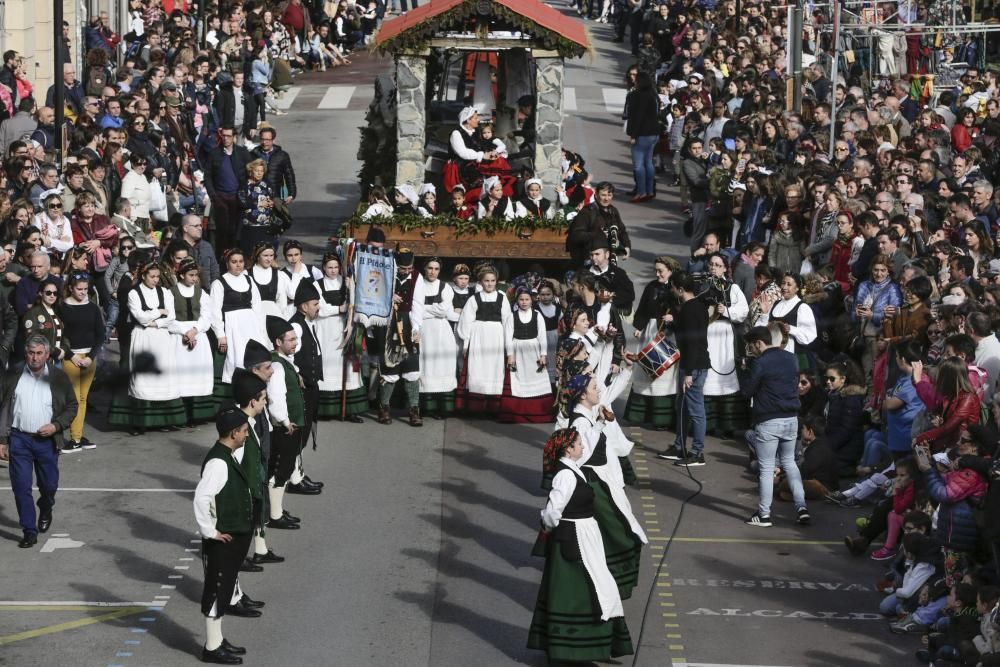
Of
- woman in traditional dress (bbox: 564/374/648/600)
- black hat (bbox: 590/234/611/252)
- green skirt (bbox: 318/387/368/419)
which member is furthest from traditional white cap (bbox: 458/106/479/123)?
woman in traditional dress (bbox: 564/374/648/600)

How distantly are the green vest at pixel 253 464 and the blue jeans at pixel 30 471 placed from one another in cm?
275

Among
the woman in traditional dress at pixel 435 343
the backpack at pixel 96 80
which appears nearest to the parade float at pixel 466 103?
the woman in traditional dress at pixel 435 343

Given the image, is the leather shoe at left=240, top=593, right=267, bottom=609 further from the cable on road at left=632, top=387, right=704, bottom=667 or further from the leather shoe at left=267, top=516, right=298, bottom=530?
the cable on road at left=632, top=387, right=704, bottom=667

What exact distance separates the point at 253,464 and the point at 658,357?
6.08 metres

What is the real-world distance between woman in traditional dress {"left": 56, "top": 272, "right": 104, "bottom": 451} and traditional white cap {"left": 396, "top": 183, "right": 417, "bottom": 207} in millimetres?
5599

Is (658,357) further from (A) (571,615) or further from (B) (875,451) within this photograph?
(A) (571,615)

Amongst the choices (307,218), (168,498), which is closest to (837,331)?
(168,498)

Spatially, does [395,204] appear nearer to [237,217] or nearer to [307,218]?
[237,217]

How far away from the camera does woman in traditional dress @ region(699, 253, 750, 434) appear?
17.3 m

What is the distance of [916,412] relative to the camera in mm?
14711

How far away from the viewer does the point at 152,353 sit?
56.8ft

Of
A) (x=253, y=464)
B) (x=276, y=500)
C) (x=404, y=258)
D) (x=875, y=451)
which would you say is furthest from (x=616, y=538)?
(x=404, y=258)

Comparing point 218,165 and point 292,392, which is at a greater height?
point 218,165

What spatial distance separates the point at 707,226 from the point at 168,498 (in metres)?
9.32
